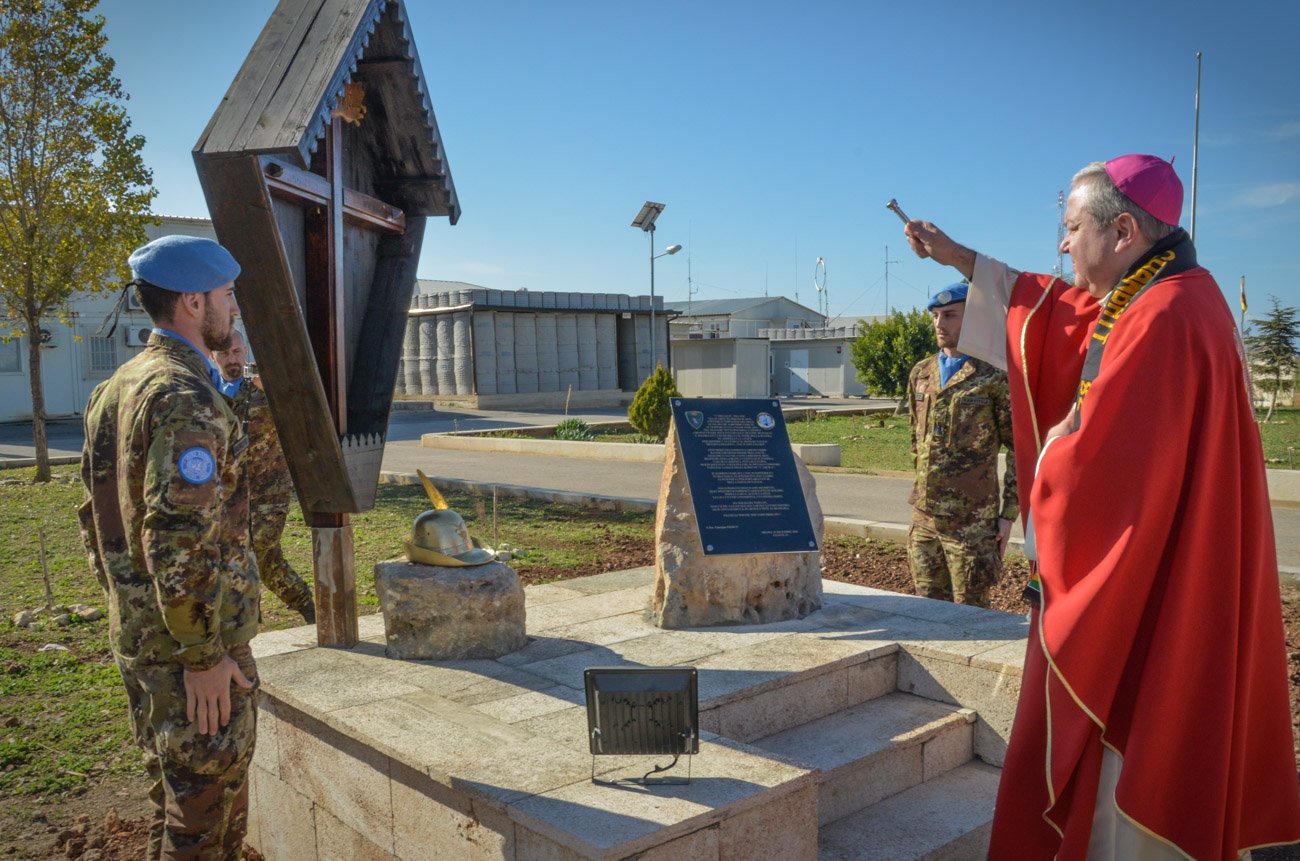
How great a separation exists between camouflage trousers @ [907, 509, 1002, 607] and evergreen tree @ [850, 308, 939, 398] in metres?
22.0

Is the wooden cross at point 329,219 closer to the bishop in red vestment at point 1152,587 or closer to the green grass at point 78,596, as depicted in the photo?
the green grass at point 78,596

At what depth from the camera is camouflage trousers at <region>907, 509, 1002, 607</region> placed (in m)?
5.34

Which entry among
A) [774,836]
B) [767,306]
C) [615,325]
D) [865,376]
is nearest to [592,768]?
[774,836]

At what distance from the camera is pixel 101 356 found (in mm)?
33312

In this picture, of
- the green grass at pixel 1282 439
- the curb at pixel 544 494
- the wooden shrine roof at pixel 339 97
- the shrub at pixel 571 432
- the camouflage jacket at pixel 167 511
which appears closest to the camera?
the camouflage jacket at pixel 167 511

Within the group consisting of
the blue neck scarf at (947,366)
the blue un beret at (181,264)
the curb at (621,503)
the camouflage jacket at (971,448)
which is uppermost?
the blue un beret at (181,264)

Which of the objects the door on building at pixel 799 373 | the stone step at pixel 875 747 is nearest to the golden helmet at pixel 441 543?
the stone step at pixel 875 747

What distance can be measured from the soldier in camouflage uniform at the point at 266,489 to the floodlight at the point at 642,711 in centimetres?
330

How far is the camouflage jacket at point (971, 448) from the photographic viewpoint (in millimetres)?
5297

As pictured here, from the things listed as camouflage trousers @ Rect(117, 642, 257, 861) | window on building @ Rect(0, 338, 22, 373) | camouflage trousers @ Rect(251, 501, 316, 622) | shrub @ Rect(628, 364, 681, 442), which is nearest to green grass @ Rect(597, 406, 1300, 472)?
shrub @ Rect(628, 364, 681, 442)

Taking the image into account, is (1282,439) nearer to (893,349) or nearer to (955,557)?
(893,349)

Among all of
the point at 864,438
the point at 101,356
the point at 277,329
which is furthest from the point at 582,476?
the point at 101,356

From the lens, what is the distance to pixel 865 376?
94.6 feet

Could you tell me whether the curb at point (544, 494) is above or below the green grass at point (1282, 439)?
below
